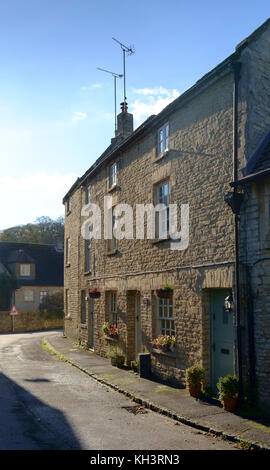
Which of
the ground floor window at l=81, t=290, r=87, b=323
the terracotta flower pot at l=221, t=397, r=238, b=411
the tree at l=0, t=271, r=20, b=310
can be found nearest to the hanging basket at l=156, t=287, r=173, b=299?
the terracotta flower pot at l=221, t=397, r=238, b=411

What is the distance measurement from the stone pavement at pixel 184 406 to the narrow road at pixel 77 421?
0.21 metres

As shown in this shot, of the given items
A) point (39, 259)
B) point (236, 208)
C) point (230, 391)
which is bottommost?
point (230, 391)

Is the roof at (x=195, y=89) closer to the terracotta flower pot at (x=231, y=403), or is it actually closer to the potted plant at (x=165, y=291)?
the potted plant at (x=165, y=291)

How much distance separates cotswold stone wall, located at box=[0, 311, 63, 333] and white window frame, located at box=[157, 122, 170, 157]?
24.3m

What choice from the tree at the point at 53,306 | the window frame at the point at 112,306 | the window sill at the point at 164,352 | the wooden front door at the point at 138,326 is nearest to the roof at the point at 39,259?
the tree at the point at 53,306

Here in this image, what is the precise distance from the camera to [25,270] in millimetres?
42781

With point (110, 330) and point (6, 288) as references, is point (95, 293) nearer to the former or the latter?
point (110, 330)

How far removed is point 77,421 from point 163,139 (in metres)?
8.29

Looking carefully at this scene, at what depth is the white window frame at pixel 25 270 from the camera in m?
42.5

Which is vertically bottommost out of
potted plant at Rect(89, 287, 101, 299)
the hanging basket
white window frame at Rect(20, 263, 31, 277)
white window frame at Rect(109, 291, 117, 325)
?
white window frame at Rect(109, 291, 117, 325)

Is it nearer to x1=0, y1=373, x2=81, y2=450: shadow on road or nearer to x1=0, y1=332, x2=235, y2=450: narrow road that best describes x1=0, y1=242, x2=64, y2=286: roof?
x1=0, y1=332, x2=235, y2=450: narrow road

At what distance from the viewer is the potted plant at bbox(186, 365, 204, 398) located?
9906 mm

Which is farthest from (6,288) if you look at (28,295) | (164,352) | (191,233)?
(191,233)
